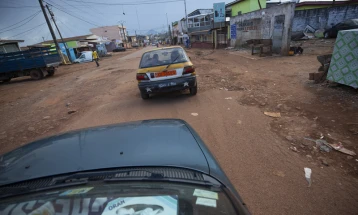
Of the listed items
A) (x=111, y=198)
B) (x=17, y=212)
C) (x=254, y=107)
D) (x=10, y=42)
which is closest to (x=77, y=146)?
(x=17, y=212)

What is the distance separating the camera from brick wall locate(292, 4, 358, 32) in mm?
17625

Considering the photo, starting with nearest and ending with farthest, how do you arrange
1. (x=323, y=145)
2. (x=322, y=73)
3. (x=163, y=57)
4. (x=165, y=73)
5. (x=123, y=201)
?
(x=123, y=201) < (x=323, y=145) < (x=165, y=73) < (x=163, y=57) < (x=322, y=73)

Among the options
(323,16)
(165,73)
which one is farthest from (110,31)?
(165,73)

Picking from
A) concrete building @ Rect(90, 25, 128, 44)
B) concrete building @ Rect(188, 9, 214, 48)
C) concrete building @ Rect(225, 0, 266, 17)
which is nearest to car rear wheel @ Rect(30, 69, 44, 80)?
concrete building @ Rect(188, 9, 214, 48)

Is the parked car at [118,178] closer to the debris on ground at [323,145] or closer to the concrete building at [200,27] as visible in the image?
the debris on ground at [323,145]

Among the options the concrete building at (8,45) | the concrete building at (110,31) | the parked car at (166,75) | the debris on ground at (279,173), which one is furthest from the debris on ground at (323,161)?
the concrete building at (110,31)

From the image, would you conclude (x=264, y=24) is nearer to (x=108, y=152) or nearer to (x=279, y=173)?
(x=279, y=173)

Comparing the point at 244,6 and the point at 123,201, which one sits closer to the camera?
the point at 123,201

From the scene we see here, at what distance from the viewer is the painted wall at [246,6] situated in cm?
2473

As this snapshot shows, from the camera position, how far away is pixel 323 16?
19.4m

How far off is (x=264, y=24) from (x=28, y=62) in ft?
61.0

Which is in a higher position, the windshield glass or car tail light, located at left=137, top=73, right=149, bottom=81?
the windshield glass

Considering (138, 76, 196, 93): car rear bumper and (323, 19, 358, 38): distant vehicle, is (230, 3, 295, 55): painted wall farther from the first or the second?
(138, 76, 196, 93): car rear bumper

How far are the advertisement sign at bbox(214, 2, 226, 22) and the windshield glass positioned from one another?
28371mm
